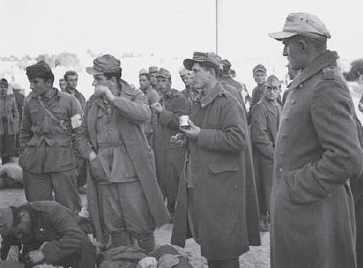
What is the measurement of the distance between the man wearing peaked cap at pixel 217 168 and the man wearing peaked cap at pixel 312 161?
1126 mm

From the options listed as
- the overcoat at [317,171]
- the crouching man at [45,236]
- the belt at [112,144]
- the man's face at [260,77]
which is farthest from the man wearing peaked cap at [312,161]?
the man's face at [260,77]

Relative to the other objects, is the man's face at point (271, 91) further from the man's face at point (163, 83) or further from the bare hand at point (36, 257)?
the bare hand at point (36, 257)

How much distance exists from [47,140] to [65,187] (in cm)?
62

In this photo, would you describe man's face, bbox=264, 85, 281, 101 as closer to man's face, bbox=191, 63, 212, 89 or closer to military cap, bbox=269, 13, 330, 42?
man's face, bbox=191, 63, 212, 89

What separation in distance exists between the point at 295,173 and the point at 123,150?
2483mm

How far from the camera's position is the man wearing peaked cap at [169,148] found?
707cm

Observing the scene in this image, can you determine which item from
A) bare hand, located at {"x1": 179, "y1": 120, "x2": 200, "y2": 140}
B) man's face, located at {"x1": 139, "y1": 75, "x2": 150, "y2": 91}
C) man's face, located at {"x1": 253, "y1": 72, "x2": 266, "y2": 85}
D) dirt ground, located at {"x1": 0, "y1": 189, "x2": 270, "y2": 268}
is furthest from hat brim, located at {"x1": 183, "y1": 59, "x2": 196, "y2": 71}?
man's face, located at {"x1": 253, "y1": 72, "x2": 266, "y2": 85}

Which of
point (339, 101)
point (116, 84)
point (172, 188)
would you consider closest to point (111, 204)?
point (116, 84)

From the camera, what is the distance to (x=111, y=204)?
5.14 m

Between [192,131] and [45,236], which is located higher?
[192,131]

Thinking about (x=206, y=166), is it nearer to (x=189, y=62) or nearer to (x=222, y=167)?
(x=222, y=167)

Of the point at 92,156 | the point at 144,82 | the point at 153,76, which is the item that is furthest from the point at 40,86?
the point at 153,76

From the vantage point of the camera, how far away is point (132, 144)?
506 cm

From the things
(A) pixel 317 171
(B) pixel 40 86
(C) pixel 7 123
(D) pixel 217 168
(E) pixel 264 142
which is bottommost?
(C) pixel 7 123
